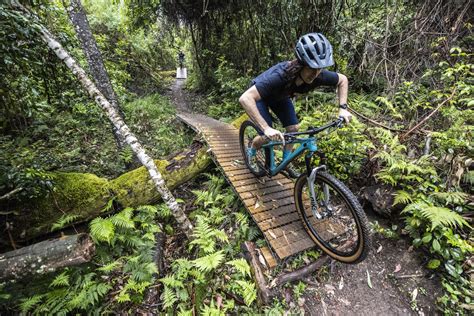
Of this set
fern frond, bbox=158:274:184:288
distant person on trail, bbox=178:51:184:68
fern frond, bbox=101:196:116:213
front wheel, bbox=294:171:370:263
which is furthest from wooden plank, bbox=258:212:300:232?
distant person on trail, bbox=178:51:184:68

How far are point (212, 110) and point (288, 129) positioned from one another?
7627 millimetres

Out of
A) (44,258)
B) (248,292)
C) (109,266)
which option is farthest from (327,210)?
(44,258)

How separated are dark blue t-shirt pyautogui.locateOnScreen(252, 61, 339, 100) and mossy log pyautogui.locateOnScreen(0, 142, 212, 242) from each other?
294cm

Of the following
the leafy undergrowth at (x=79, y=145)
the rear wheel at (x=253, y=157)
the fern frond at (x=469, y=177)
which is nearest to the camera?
the fern frond at (x=469, y=177)

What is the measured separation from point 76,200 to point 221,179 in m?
2.86

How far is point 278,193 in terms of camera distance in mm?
4617

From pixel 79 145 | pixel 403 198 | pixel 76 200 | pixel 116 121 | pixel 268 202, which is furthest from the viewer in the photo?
pixel 79 145

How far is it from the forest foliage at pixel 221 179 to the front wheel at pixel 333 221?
42 centimetres

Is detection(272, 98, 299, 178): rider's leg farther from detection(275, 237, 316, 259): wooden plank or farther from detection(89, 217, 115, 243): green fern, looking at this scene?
detection(89, 217, 115, 243): green fern

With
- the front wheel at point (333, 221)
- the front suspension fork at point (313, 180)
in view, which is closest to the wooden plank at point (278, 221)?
the front wheel at point (333, 221)

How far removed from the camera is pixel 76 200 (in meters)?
4.04

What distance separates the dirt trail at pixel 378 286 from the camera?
3.03 m

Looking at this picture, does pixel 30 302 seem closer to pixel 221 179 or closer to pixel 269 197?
pixel 221 179

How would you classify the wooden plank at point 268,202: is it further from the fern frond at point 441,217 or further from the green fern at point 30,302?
the green fern at point 30,302
